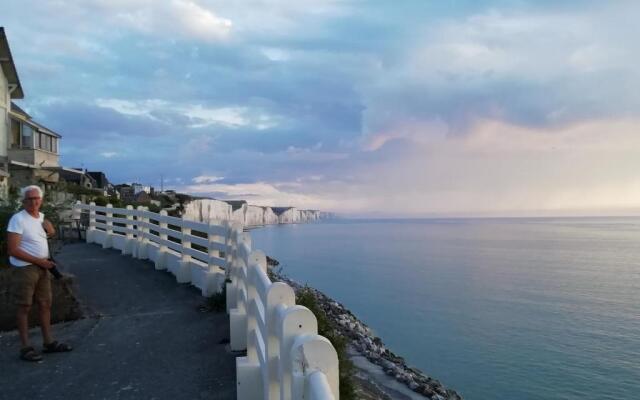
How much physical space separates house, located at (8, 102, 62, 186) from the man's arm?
27.9 m

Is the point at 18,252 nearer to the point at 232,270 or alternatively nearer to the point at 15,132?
the point at 232,270

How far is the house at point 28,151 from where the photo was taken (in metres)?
32.6

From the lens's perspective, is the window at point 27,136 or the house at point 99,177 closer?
the window at point 27,136

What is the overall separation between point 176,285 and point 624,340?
23.7 metres

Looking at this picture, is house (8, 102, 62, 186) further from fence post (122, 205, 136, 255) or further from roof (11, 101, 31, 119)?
fence post (122, 205, 136, 255)

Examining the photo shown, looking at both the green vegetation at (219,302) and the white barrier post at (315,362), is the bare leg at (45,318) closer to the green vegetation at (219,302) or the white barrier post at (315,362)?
the green vegetation at (219,302)

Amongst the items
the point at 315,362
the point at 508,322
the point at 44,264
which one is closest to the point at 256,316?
the point at 315,362

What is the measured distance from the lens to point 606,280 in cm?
4603

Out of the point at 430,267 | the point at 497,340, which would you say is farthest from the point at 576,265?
the point at 497,340

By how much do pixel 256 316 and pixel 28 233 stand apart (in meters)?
3.29

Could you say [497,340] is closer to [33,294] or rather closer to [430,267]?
[33,294]

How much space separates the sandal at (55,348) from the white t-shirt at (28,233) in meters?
1.20

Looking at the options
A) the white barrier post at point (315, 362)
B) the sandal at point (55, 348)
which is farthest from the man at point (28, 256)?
the white barrier post at point (315, 362)

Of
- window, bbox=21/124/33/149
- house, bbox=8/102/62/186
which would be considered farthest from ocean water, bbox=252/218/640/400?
window, bbox=21/124/33/149
